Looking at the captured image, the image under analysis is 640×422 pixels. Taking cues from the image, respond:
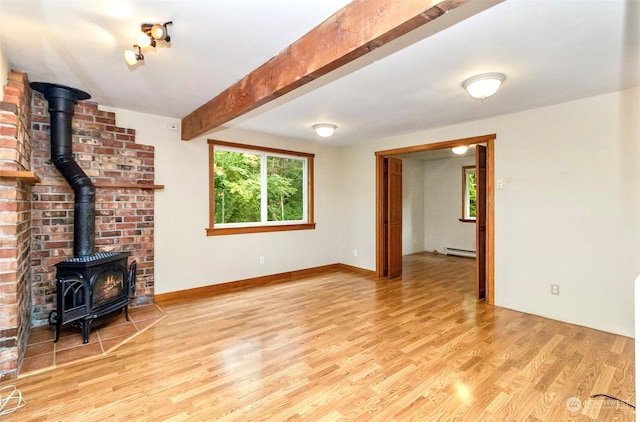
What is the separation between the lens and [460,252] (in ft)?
23.3

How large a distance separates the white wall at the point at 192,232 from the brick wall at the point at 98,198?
131 millimetres

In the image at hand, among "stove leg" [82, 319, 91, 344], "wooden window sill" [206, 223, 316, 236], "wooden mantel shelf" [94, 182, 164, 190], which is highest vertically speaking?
"wooden mantel shelf" [94, 182, 164, 190]

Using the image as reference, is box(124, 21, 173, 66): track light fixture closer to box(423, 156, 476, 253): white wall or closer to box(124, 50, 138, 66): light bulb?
box(124, 50, 138, 66): light bulb

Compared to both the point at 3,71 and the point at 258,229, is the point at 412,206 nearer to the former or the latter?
the point at 258,229

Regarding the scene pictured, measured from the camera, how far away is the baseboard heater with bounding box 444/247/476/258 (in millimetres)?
6900

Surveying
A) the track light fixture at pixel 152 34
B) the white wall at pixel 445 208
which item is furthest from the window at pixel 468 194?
the track light fixture at pixel 152 34

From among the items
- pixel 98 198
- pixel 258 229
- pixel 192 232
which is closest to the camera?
pixel 98 198

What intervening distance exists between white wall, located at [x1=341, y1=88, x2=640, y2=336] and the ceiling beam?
278 cm

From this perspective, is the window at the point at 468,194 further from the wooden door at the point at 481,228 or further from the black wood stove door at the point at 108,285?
the black wood stove door at the point at 108,285

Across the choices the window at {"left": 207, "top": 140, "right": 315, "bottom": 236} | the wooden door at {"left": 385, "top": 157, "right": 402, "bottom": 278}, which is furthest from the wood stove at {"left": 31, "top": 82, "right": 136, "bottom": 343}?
the wooden door at {"left": 385, "top": 157, "right": 402, "bottom": 278}

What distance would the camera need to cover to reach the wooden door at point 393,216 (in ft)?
17.0

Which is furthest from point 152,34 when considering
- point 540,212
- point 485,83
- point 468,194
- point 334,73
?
point 468,194

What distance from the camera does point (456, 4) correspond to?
1265 millimetres

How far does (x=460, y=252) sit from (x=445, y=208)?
1095 mm
